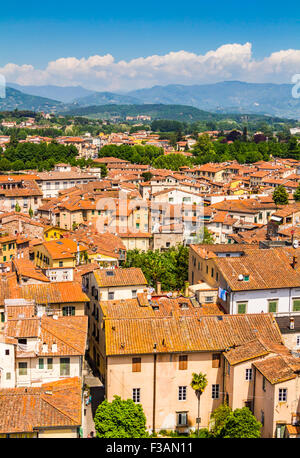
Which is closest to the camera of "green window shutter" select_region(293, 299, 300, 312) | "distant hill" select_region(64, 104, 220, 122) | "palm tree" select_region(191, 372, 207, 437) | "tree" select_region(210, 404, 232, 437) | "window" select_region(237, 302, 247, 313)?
"tree" select_region(210, 404, 232, 437)

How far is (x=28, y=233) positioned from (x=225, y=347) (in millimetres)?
16546

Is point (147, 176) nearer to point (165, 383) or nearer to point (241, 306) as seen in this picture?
point (241, 306)

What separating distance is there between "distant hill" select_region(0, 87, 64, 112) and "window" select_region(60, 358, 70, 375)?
68359 millimetres

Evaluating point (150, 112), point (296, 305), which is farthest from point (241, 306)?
point (150, 112)

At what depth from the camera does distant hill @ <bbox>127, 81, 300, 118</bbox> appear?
2581 inches

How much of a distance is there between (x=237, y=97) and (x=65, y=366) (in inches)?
4248

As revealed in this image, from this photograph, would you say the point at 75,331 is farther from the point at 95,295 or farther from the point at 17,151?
the point at 17,151

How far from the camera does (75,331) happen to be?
1095 centimetres

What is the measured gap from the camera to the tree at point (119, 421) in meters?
8.91

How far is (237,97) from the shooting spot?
111438mm

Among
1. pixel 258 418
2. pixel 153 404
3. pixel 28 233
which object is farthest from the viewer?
pixel 28 233

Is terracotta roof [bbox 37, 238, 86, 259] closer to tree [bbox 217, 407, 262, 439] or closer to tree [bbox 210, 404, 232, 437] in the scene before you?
tree [bbox 210, 404, 232, 437]

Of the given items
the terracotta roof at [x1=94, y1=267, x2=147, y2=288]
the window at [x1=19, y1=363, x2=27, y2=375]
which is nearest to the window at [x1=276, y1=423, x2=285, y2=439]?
the window at [x1=19, y1=363, x2=27, y2=375]
